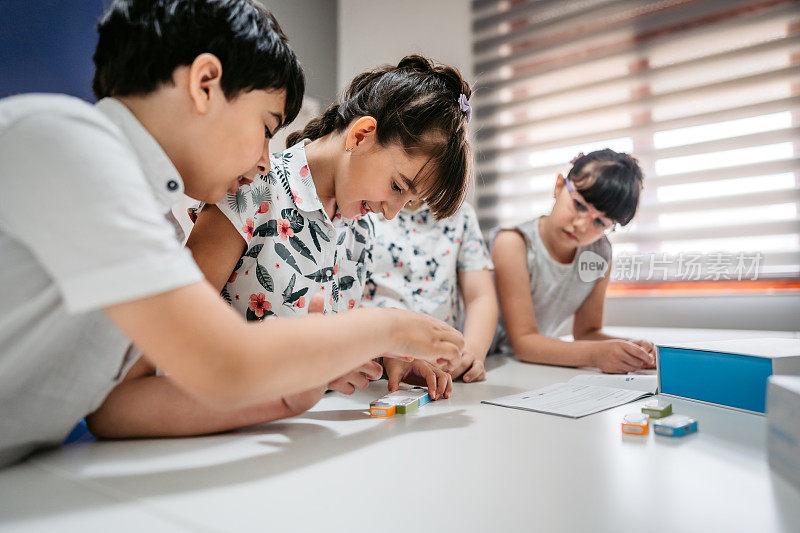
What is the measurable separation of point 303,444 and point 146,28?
0.41m

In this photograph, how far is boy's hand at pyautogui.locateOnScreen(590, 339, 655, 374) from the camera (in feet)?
2.95

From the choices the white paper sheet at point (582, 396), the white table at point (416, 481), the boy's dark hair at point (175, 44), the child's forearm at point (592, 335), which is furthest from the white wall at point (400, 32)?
the white table at point (416, 481)

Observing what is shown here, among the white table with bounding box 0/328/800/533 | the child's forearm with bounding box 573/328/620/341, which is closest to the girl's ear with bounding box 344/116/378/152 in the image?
the white table with bounding box 0/328/800/533

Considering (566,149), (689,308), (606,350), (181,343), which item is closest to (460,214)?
(606,350)

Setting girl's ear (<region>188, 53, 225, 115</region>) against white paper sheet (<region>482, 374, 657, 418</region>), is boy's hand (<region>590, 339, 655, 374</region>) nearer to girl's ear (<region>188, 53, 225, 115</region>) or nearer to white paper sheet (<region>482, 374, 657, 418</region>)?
white paper sheet (<region>482, 374, 657, 418</region>)

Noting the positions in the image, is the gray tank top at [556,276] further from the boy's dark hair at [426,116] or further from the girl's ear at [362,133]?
the girl's ear at [362,133]

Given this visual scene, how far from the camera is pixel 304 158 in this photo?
2.70 feet

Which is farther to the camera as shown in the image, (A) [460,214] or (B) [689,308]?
(B) [689,308]

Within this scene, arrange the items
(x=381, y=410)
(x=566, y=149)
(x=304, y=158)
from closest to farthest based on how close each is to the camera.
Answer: (x=381, y=410) → (x=304, y=158) → (x=566, y=149)

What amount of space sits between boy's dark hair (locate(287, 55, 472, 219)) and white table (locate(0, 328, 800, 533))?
0.36m

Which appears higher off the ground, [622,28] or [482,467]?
[622,28]

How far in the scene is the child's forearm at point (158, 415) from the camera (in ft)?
1.72

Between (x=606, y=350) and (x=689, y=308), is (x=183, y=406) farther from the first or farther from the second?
(x=689, y=308)

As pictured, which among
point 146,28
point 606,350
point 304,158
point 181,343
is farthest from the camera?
point 606,350
